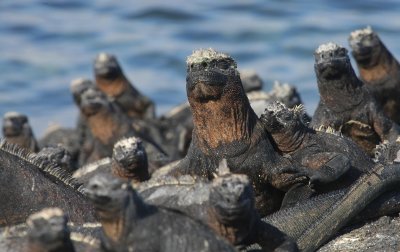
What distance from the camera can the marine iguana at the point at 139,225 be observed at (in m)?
7.05

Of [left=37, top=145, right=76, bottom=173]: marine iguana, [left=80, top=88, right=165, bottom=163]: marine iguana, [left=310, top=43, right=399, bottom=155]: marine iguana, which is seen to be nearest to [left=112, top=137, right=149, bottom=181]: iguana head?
[left=37, top=145, right=76, bottom=173]: marine iguana

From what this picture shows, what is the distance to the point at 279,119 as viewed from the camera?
991cm

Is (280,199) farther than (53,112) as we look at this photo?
No

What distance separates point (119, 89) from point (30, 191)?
9690mm

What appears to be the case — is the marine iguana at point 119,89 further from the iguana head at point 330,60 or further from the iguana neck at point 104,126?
the iguana head at point 330,60

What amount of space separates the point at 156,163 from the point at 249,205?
678 centimetres

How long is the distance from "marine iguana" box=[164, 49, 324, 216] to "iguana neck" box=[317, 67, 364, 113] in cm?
250

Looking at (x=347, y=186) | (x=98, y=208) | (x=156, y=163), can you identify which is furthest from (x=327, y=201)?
(x=156, y=163)

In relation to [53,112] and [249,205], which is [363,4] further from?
[249,205]

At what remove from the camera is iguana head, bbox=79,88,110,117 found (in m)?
16.0

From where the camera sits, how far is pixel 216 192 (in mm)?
7508

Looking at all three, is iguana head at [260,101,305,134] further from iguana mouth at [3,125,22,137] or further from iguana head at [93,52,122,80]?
iguana head at [93,52,122,80]

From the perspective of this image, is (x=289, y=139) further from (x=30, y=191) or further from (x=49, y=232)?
(x=49, y=232)

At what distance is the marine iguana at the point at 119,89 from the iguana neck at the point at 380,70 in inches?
213
